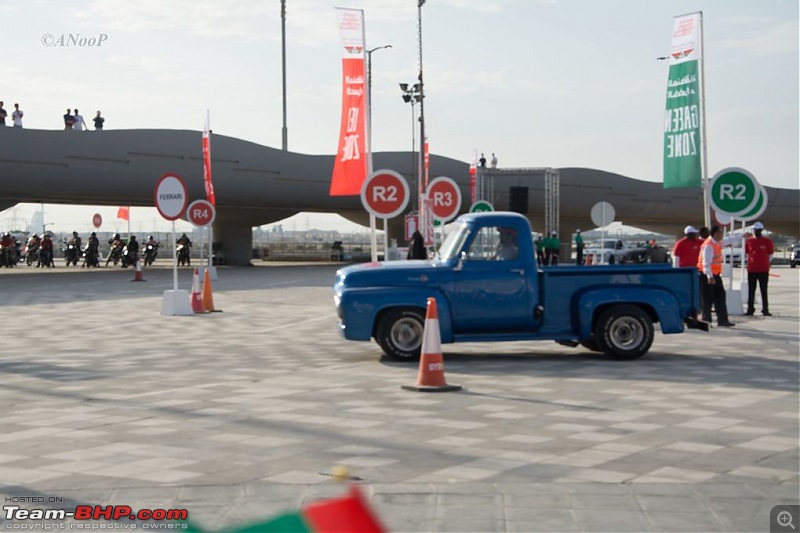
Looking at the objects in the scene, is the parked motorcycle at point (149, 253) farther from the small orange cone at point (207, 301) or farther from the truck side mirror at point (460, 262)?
the truck side mirror at point (460, 262)

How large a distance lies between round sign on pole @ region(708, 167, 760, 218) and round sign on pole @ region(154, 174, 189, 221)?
9674 millimetres

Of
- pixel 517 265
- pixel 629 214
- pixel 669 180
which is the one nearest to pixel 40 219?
pixel 629 214

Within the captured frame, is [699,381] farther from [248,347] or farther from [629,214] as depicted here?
[629,214]

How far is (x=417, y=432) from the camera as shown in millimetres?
8867

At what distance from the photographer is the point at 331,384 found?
11828mm

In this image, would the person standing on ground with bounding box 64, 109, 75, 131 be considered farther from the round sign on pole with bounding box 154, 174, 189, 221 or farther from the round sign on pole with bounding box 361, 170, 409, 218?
the round sign on pole with bounding box 361, 170, 409, 218

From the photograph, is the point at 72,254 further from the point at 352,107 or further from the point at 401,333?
the point at 401,333

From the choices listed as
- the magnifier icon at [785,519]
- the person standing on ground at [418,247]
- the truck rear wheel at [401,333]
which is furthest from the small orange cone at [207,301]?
the magnifier icon at [785,519]

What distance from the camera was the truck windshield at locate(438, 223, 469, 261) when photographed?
14.3 meters

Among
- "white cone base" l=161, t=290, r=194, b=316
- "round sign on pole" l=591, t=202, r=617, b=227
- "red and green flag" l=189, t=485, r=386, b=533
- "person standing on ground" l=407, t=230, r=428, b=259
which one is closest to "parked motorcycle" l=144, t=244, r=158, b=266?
"round sign on pole" l=591, t=202, r=617, b=227

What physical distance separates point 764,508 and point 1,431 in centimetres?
576

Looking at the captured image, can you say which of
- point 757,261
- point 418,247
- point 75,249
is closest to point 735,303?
point 757,261

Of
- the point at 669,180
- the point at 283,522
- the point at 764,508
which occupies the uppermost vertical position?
the point at 669,180

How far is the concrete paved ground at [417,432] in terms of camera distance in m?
6.59
